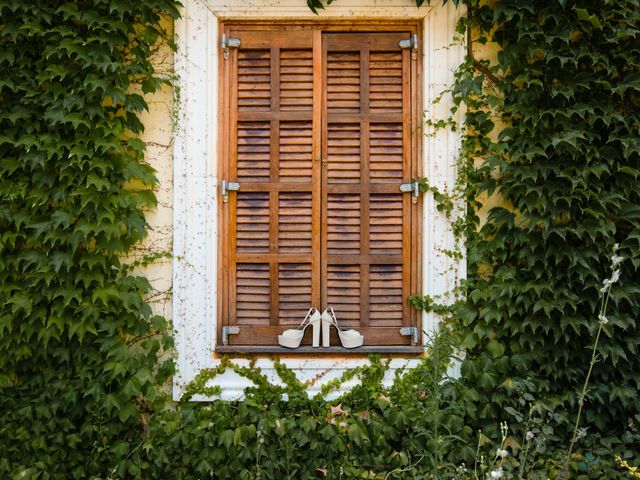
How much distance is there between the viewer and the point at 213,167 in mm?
3439

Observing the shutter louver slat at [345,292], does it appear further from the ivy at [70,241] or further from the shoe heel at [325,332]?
the ivy at [70,241]

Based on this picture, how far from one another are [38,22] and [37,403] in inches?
91.5

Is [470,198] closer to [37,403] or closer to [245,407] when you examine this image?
[245,407]

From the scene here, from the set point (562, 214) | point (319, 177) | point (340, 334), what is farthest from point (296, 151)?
point (562, 214)

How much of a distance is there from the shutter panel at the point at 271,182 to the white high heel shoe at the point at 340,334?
0.14 metres

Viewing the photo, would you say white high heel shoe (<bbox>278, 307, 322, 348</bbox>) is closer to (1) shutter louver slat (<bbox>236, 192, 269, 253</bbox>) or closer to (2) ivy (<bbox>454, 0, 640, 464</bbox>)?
(1) shutter louver slat (<bbox>236, 192, 269, 253</bbox>)

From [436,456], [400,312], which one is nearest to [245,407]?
[400,312]

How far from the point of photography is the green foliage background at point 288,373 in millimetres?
3180

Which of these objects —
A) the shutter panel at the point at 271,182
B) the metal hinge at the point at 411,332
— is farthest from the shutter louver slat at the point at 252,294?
the metal hinge at the point at 411,332

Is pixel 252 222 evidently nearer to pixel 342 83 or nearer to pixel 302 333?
pixel 302 333

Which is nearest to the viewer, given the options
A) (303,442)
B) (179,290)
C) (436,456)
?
(436,456)

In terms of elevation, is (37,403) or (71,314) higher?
(71,314)

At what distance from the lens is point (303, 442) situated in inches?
125

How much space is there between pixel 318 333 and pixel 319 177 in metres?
1.02
